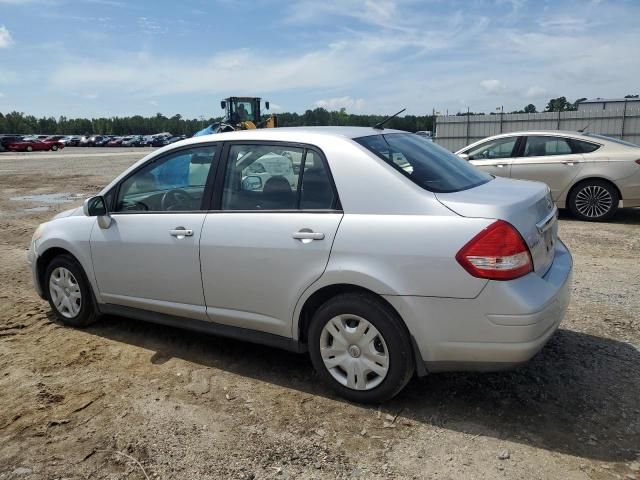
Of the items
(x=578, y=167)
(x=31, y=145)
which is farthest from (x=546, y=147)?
(x=31, y=145)

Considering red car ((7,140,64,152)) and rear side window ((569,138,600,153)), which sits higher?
rear side window ((569,138,600,153))

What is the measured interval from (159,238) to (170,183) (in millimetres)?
533

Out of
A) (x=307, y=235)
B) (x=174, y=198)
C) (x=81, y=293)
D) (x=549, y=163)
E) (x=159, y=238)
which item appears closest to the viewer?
(x=307, y=235)

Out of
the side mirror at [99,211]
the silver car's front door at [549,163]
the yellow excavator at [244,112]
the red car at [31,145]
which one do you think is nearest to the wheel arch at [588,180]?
the silver car's front door at [549,163]

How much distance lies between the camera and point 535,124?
22406 millimetres

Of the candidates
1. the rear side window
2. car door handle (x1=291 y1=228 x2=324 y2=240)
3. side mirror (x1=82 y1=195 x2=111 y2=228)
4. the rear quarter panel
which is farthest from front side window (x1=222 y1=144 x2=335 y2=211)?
the rear side window

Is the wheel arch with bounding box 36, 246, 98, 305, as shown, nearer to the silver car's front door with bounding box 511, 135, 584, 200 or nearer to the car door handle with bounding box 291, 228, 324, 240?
the car door handle with bounding box 291, 228, 324, 240

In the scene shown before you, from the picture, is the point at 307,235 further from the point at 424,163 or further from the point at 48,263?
the point at 48,263

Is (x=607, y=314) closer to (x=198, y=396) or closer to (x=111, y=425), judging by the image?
(x=198, y=396)

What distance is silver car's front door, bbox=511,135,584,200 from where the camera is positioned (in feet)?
30.3

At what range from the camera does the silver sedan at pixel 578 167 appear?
8.85 metres

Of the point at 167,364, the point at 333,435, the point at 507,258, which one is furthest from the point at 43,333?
the point at 507,258

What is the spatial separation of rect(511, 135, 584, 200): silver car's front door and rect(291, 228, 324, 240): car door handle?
7.13m

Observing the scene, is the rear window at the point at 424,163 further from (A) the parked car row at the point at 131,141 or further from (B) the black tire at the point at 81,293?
(A) the parked car row at the point at 131,141
